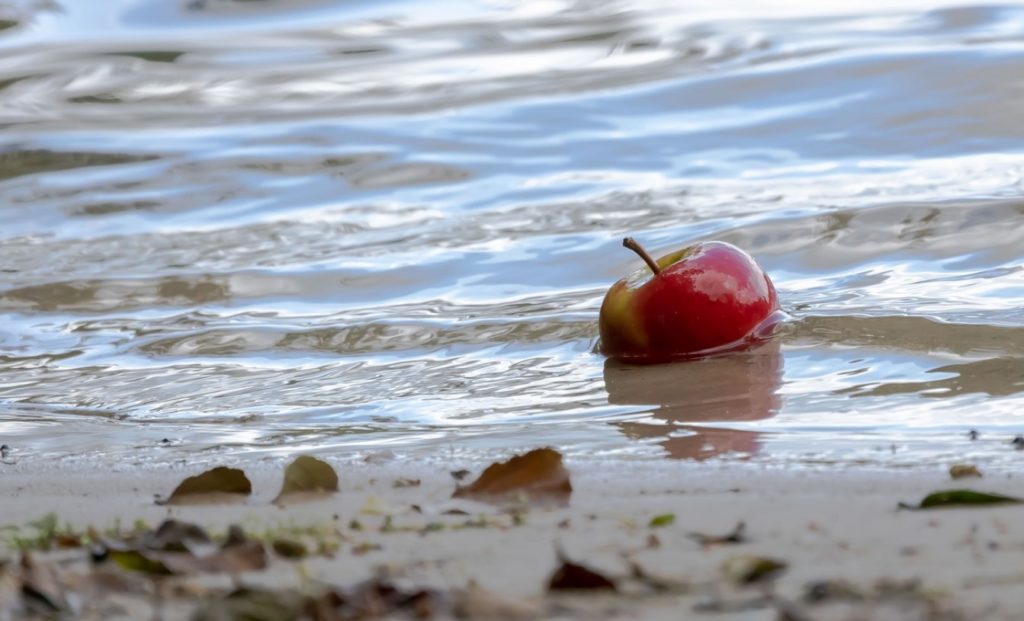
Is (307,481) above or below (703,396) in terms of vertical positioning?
above

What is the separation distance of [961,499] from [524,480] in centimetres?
58

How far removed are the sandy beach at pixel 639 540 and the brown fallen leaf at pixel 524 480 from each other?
34 millimetres

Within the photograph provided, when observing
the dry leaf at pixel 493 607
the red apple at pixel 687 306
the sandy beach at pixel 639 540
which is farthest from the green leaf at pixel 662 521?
the red apple at pixel 687 306

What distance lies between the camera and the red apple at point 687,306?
3.57 meters

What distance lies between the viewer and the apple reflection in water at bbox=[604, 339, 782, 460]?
2.60 metres

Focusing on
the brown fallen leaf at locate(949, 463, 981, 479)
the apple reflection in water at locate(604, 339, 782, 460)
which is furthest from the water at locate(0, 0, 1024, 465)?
the brown fallen leaf at locate(949, 463, 981, 479)

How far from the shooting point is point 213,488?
7.20 feet

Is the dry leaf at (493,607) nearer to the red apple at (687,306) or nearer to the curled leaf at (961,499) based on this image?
the curled leaf at (961,499)

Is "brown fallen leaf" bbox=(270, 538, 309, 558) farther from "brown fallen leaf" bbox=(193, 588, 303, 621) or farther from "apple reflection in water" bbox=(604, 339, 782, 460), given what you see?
"apple reflection in water" bbox=(604, 339, 782, 460)

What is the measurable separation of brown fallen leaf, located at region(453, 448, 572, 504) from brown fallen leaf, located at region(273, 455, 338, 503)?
0.20 m

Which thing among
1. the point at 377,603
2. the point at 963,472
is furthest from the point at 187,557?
the point at 963,472

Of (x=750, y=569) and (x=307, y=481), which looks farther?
(x=307, y=481)

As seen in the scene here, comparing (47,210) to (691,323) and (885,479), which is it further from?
(885,479)

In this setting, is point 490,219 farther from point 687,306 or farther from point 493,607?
point 493,607
